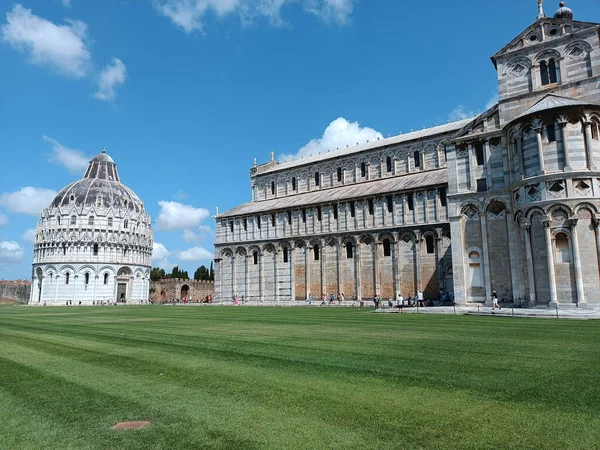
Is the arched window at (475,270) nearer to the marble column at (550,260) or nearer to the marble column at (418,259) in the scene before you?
the marble column at (550,260)

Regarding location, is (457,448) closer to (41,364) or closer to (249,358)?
(249,358)

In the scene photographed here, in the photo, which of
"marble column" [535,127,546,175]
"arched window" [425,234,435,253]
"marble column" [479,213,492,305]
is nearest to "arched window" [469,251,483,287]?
"marble column" [479,213,492,305]

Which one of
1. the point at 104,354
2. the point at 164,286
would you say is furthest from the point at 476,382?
the point at 164,286

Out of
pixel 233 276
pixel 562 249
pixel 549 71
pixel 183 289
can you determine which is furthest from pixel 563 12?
pixel 183 289

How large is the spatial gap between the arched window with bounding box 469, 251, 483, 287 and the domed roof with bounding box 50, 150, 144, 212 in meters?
71.1

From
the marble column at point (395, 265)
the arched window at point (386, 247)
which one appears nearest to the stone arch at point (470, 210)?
the marble column at point (395, 265)

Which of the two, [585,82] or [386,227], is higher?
[585,82]

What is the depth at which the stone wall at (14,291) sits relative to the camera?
83.9m

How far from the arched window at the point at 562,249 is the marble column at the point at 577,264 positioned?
0.37 m

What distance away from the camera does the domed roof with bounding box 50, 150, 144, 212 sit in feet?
264

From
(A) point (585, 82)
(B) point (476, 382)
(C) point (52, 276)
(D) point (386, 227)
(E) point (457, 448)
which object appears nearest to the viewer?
(E) point (457, 448)

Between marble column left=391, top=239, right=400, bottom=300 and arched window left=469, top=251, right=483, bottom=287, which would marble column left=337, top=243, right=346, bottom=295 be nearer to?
marble column left=391, top=239, right=400, bottom=300

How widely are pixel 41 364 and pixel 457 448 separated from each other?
827cm

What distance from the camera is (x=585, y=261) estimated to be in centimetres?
2250
